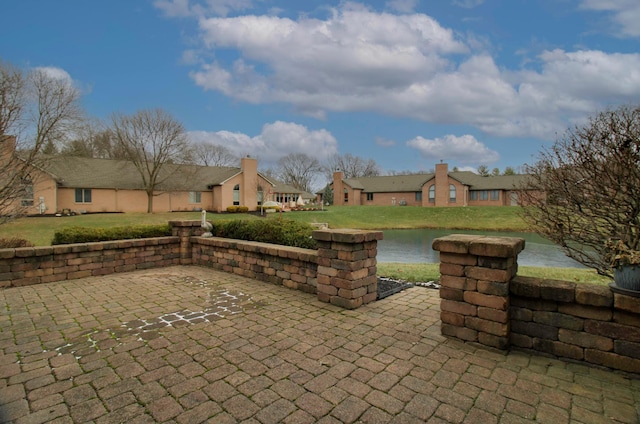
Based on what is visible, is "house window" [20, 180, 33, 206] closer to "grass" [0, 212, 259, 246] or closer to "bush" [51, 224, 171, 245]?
"grass" [0, 212, 259, 246]

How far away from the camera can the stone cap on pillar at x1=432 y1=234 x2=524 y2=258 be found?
118 inches

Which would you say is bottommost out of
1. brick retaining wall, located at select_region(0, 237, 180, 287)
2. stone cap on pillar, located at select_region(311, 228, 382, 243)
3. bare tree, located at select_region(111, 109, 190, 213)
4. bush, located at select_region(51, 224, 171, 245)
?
brick retaining wall, located at select_region(0, 237, 180, 287)

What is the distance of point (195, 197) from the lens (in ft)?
104

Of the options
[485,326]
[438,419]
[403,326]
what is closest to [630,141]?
[485,326]

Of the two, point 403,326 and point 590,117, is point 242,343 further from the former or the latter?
point 590,117

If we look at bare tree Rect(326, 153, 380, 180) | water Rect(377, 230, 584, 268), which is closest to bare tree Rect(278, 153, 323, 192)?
bare tree Rect(326, 153, 380, 180)

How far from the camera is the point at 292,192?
130ft

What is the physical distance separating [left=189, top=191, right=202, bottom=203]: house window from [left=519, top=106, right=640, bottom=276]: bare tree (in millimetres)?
30456

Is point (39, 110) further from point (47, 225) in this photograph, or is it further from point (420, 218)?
point (420, 218)

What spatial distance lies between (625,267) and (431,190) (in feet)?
135

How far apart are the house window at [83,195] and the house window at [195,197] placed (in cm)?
806

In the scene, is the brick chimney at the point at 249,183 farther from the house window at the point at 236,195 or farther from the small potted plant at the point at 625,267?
the small potted plant at the point at 625,267

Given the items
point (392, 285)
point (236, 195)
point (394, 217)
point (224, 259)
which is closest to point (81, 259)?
point (224, 259)

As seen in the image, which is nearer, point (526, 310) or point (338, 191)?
point (526, 310)
